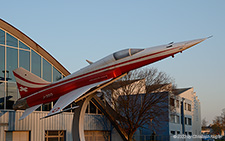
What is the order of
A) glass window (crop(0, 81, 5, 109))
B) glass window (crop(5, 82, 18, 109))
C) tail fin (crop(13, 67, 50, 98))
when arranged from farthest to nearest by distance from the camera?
glass window (crop(5, 82, 18, 109)) → glass window (crop(0, 81, 5, 109)) → tail fin (crop(13, 67, 50, 98))

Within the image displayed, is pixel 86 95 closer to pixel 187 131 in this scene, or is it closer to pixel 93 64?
pixel 93 64

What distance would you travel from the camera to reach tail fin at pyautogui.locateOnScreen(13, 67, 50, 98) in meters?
22.5

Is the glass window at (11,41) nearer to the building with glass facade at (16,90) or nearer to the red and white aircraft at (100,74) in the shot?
the building with glass facade at (16,90)

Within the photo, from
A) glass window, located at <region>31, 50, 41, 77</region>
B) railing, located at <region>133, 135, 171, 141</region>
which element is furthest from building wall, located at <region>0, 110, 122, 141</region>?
railing, located at <region>133, 135, 171, 141</region>

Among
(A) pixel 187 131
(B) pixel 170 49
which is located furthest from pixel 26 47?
(A) pixel 187 131

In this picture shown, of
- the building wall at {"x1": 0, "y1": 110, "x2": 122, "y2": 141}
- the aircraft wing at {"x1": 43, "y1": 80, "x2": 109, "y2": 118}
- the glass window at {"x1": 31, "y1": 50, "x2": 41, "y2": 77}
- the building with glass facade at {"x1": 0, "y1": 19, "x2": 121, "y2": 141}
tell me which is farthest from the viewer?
the glass window at {"x1": 31, "y1": 50, "x2": 41, "y2": 77}

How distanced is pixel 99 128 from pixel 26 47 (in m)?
12.5

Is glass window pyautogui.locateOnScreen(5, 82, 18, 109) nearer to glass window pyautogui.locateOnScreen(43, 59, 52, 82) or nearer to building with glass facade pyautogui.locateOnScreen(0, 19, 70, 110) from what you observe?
building with glass facade pyautogui.locateOnScreen(0, 19, 70, 110)

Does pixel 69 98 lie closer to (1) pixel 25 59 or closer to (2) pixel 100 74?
(2) pixel 100 74

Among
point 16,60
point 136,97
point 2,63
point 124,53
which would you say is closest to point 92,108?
point 136,97

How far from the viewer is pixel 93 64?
2003cm

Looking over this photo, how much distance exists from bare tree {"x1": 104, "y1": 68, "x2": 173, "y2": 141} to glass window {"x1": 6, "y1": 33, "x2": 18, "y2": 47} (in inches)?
521

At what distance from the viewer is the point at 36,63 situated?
3077 cm

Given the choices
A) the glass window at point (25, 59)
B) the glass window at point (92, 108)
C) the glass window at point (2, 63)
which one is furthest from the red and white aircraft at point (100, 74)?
the glass window at point (92, 108)
